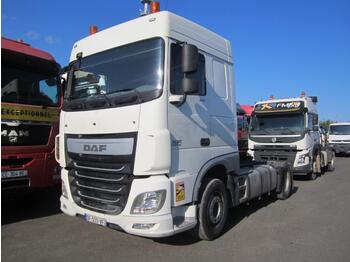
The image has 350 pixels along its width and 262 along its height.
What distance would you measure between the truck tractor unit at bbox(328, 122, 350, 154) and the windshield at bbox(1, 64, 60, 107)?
20.7 metres

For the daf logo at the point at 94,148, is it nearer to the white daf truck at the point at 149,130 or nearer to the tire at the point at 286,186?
the white daf truck at the point at 149,130

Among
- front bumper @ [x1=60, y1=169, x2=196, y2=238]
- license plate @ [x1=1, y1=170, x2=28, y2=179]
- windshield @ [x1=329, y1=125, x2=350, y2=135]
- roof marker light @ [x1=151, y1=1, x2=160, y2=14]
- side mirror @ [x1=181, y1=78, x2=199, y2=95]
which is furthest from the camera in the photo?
windshield @ [x1=329, y1=125, x2=350, y2=135]

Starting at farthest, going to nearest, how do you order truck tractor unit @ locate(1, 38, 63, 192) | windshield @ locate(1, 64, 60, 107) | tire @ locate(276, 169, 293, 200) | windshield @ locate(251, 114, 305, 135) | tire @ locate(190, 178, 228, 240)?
windshield @ locate(251, 114, 305, 135)
tire @ locate(276, 169, 293, 200)
windshield @ locate(1, 64, 60, 107)
truck tractor unit @ locate(1, 38, 63, 192)
tire @ locate(190, 178, 228, 240)

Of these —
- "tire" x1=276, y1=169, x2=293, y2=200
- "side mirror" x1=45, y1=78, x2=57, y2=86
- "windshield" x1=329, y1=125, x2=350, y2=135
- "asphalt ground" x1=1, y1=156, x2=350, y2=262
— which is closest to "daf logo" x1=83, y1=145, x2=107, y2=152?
"asphalt ground" x1=1, y1=156, x2=350, y2=262

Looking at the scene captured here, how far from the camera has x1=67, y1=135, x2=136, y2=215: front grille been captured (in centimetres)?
483

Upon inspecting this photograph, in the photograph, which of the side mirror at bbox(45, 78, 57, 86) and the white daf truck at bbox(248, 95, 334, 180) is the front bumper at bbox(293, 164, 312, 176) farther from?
the side mirror at bbox(45, 78, 57, 86)

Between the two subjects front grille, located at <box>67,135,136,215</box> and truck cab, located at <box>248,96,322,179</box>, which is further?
truck cab, located at <box>248,96,322,179</box>

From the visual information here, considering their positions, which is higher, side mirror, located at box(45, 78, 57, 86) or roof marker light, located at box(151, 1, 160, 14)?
roof marker light, located at box(151, 1, 160, 14)

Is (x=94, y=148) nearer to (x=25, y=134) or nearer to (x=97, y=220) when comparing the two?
(x=97, y=220)

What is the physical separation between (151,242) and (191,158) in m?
1.44

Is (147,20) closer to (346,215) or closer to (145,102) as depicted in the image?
(145,102)

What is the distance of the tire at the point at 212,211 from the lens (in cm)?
543

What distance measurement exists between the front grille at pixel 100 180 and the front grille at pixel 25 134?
1539mm

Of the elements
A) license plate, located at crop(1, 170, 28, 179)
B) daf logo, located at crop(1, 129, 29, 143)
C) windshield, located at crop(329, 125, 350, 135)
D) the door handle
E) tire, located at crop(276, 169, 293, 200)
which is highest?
windshield, located at crop(329, 125, 350, 135)
